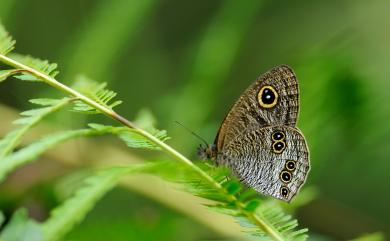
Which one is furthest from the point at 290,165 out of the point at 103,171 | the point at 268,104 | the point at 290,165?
the point at 103,171

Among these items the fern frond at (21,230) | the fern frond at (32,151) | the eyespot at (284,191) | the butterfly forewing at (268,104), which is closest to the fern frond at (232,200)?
the fern frond at (32,151)

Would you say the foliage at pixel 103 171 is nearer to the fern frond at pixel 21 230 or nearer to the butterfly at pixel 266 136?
the fern frond at pixel 21 230

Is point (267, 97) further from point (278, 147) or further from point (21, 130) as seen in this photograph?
point (21, 130)

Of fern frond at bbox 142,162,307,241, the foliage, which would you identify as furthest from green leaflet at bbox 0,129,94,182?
fern frond at bbox 142,162,307,241

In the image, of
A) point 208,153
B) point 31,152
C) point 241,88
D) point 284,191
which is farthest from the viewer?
point 241,88

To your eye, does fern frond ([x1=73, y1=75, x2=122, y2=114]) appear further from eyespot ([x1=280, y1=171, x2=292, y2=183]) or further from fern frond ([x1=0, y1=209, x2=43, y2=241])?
eyespot ([x1=280, y1=171, x2=292, y2=183])

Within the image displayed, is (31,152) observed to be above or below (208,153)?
below

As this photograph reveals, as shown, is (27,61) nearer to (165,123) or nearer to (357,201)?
(165,123)

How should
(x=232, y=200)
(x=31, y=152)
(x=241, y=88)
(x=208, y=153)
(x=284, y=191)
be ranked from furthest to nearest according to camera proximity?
(x=241, y=88)
(x=208, y=153)
(x=284, y=191)
(x=232, y=200)
(x=31, y=152)

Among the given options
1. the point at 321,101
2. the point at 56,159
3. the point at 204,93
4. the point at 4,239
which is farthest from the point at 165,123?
the point at 4,239
